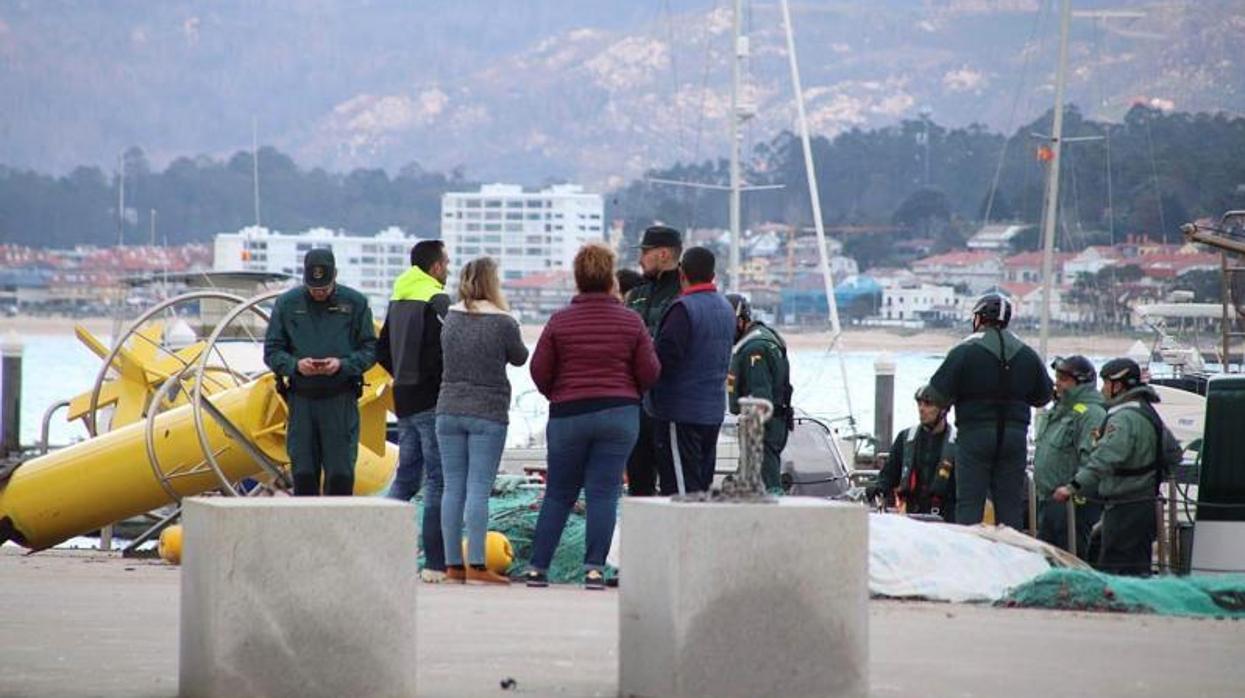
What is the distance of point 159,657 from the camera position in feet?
29.5

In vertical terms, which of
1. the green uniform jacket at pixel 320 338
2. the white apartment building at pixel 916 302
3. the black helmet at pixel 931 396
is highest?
the green uniform jacket at pixel 320 338

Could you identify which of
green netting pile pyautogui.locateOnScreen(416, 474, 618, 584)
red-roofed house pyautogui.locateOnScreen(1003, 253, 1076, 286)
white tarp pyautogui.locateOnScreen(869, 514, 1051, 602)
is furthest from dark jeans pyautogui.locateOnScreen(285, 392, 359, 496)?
red-roofed house pyautogui.locateOnScreen(1003, 253, 1076, 286)

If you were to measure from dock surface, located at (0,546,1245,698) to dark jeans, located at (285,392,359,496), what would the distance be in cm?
100

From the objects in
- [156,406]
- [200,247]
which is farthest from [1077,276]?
[200,247]

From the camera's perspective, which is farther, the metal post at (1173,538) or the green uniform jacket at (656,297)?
the metal post at (1173,538)

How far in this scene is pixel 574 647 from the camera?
943 centimetres

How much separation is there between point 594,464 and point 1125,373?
3.71 metres

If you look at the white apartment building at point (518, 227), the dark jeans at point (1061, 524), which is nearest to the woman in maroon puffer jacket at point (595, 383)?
the dark jeans at point (1061, 524)

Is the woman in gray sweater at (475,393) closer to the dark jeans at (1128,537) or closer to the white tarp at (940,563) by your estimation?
the white tarp at (940,563)

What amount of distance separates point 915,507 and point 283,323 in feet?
13.3

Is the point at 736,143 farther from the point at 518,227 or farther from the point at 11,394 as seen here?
the point at 518,227

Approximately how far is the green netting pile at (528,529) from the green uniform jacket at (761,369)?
1.16 m

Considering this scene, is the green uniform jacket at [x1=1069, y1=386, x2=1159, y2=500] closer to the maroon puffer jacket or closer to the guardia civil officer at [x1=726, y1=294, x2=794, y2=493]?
the guardia civil officer at [x1=726, y1=294, x2=794, y2=493]

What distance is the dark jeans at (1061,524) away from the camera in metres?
14.8
